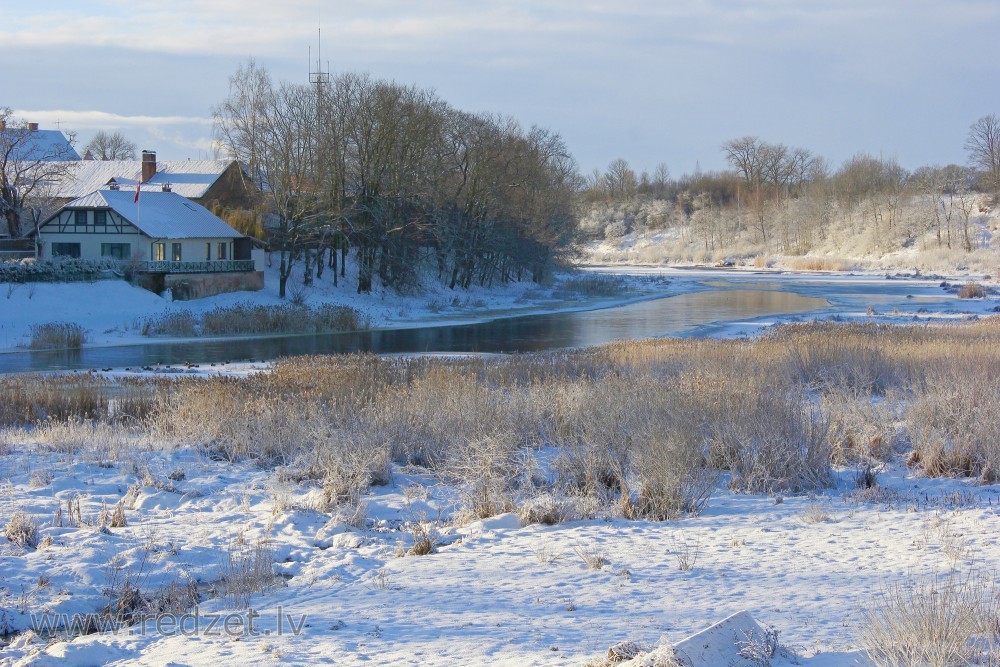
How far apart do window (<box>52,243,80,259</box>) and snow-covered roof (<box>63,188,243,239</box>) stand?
1981 mm

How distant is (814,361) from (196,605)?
15.1 metres

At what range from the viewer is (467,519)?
9422mm

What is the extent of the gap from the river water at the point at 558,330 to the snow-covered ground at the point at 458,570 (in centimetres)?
2090

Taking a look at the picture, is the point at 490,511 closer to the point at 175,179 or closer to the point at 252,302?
the point at 252,302

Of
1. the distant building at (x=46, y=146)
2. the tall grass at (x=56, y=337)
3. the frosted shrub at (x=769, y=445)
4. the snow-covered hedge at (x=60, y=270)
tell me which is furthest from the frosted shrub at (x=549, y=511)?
the distant building at (x=46, y=146)

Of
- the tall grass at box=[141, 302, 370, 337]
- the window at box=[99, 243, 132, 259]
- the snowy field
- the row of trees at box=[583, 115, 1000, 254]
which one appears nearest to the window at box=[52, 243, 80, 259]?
the window at box=[99, 243, 132, 259]

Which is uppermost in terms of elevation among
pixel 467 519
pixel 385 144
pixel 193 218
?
pixel 385 144

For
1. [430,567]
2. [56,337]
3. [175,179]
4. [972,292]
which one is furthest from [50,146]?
[430,567]

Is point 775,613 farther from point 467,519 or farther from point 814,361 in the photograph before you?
point 814,361

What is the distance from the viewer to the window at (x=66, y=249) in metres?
47.8

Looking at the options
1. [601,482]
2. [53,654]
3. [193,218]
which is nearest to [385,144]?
[193,218]

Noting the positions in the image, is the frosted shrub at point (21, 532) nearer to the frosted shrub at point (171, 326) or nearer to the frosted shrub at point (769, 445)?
the frosted shrub at point (769, 445)

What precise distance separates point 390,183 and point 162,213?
41.8ft

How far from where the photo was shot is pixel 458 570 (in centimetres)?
767
